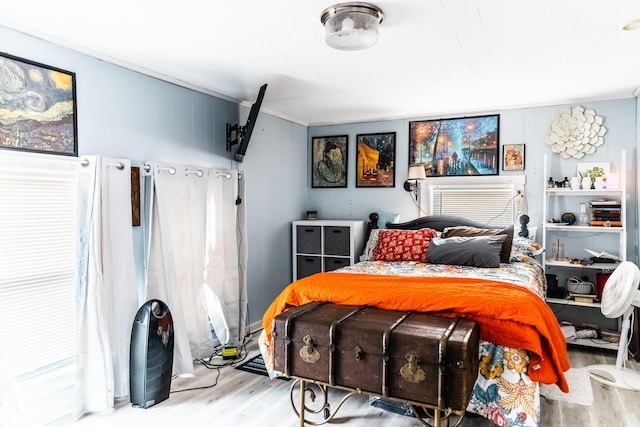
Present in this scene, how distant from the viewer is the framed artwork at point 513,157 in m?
4.32

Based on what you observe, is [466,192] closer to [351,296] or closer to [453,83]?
[453,83]

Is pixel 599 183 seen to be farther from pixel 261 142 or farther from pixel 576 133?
pixel 261 142

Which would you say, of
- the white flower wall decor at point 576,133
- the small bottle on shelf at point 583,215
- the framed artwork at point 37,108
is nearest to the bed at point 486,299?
the small bottle on shelf at point 583,215

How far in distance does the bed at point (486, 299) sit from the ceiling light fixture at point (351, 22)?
4.82 feet

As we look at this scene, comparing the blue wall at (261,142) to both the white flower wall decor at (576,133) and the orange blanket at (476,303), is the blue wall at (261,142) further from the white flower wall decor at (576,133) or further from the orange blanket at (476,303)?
the orange blanket at (476,303)

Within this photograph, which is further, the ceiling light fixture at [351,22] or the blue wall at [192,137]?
the blue wall at [192,137]

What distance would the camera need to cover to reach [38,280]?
2.60 metres

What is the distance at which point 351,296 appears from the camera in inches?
104

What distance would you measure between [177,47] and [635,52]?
9.97ft

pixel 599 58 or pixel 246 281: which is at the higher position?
pixel 599 58

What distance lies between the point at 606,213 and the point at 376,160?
7.64 ft

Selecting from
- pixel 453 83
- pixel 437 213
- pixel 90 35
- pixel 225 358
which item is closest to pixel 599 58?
pixel 453 83

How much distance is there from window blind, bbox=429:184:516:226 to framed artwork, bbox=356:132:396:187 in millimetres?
547

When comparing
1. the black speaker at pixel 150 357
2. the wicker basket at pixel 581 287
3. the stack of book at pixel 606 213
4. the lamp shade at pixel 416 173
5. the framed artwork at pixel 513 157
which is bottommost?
the black speaker at pixel 150 357
